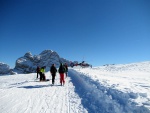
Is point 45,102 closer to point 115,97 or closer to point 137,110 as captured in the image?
point 115,97

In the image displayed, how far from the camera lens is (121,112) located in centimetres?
677

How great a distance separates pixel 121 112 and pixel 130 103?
534 millimetres

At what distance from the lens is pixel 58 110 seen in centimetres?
821

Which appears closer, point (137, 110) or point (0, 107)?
point (137, 110)

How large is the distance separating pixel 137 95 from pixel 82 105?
9.99 ft

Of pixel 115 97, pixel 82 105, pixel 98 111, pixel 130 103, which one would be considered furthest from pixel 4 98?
pixel 130 103

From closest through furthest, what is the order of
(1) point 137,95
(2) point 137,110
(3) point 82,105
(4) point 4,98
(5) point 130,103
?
(2) point 137,110 → (5) point 130,103 → (1) point 137,95 → (3) point 82,105 → (4) point 4,98

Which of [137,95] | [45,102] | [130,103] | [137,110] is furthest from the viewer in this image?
[45,102]

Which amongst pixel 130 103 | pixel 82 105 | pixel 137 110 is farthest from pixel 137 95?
pixel 82 105

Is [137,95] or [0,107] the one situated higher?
[137,95]

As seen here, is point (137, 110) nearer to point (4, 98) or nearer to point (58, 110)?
point (58, 110)

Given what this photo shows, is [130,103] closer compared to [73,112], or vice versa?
[130,103]

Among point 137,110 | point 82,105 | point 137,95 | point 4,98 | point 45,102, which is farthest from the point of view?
point 4,98

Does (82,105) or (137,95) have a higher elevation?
(137,95)
